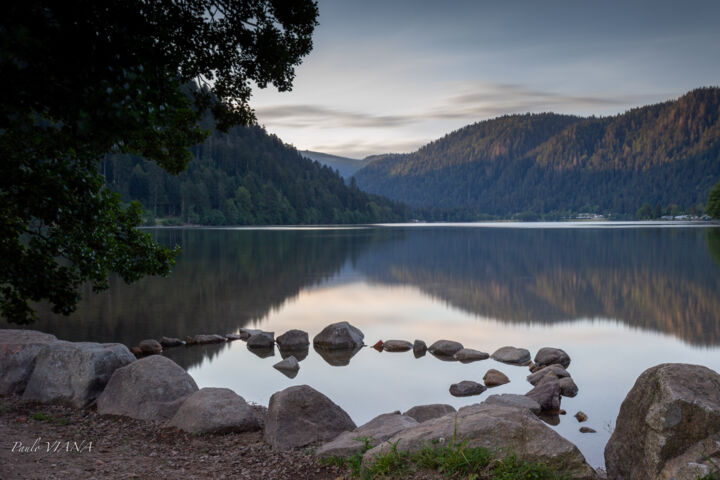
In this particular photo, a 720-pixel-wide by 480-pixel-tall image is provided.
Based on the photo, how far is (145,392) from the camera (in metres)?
12.1

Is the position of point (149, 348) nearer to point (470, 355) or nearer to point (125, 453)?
point (125, 453)

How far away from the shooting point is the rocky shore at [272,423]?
7.33 metres

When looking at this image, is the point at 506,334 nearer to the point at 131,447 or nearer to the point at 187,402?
the point at 187,402

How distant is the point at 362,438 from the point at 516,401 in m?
5.90

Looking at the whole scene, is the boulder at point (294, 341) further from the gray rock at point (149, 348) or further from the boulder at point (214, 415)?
the boulder at point (214, 415)

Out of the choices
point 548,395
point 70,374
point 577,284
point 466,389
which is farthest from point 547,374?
point 577,284

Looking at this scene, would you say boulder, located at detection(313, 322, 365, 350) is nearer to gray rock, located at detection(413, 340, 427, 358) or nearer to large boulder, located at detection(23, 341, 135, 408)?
gray rock, located at detection(413, 340, 427, 358)

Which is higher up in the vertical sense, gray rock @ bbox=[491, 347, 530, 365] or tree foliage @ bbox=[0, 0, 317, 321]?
tree foliage @ bbox=[0, 0, 317, 321]

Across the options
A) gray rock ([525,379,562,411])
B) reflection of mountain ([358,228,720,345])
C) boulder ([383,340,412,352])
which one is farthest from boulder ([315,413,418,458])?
reflection of mountain ([358,228,720,345])

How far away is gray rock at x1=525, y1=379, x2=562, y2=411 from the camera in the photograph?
14.0 m

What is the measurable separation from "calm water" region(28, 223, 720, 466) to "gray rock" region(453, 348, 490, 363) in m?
0.49

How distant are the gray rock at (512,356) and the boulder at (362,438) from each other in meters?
9.58

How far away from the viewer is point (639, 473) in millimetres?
7684

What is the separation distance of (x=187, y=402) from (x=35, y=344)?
567 centimetres
